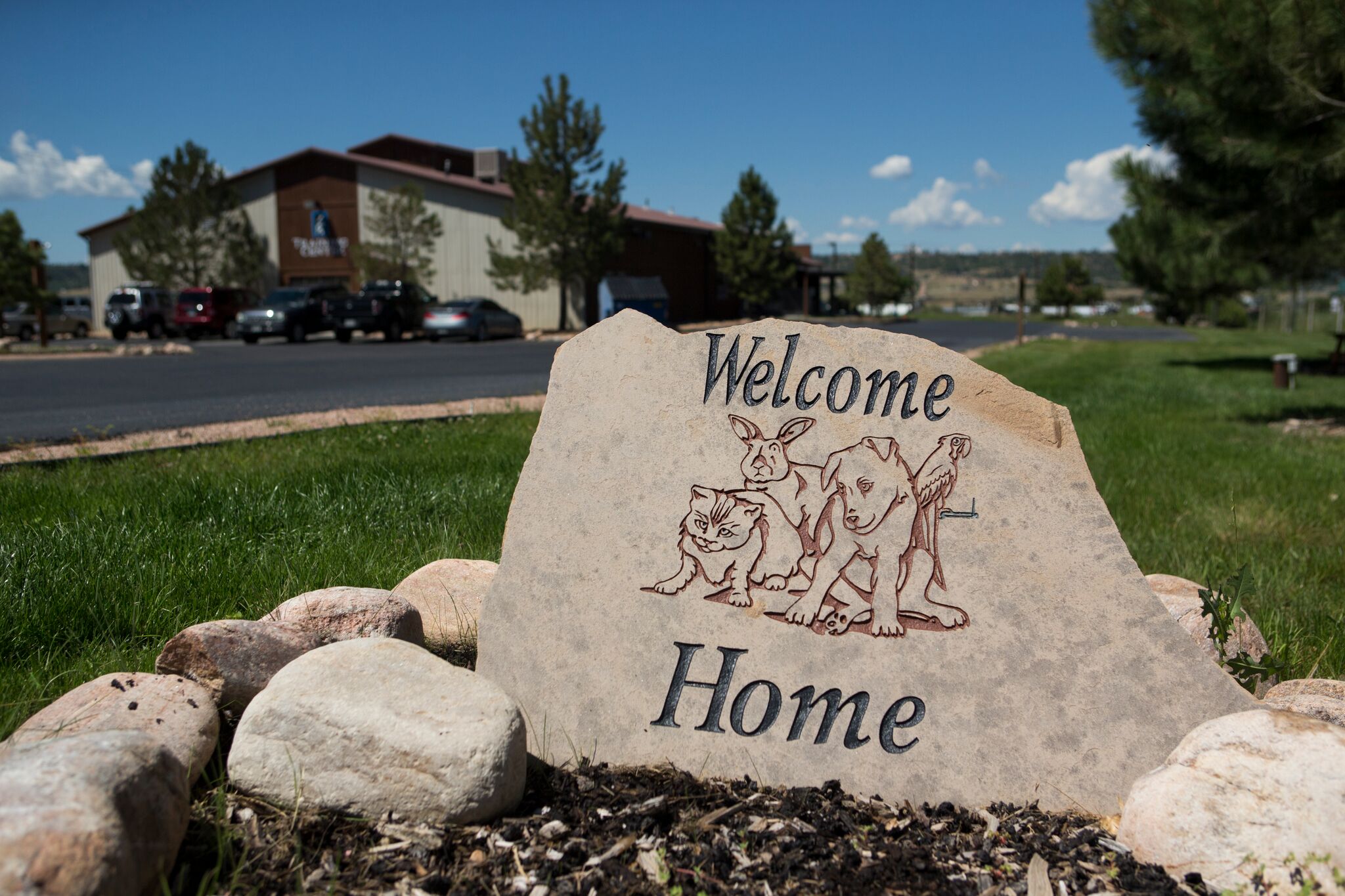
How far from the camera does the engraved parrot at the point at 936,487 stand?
2656 millimetres

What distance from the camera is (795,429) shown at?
2771mm

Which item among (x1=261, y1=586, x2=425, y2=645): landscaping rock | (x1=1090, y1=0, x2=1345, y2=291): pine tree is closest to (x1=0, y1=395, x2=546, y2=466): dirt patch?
(x1=261, y1=586, x2=425, y2=645): landscaping rock

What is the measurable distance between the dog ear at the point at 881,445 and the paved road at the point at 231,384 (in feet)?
23.9

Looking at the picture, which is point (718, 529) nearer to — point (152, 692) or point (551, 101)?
point (152, 692)

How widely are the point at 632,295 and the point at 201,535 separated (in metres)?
33.9

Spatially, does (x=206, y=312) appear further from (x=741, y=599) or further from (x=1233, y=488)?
(x=741, y=599)

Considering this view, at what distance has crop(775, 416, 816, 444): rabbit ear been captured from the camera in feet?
9.07

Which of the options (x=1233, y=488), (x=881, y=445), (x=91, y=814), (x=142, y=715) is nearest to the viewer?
(x=91, y=814)

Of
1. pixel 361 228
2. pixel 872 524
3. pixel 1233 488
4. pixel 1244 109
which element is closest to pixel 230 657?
pixel 872 524

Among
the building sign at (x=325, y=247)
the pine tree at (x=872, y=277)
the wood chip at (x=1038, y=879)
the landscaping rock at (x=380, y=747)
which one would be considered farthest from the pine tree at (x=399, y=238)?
the pine tree at (x=872, y=277)

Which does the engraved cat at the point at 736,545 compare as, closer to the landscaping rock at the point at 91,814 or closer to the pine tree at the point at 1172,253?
the landscaping rock at the point at 91,814

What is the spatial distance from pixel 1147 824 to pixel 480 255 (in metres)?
38.7

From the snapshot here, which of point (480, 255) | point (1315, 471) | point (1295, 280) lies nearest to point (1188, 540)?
point (1315, 471)

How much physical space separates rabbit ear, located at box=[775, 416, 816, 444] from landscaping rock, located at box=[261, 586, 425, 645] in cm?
128
